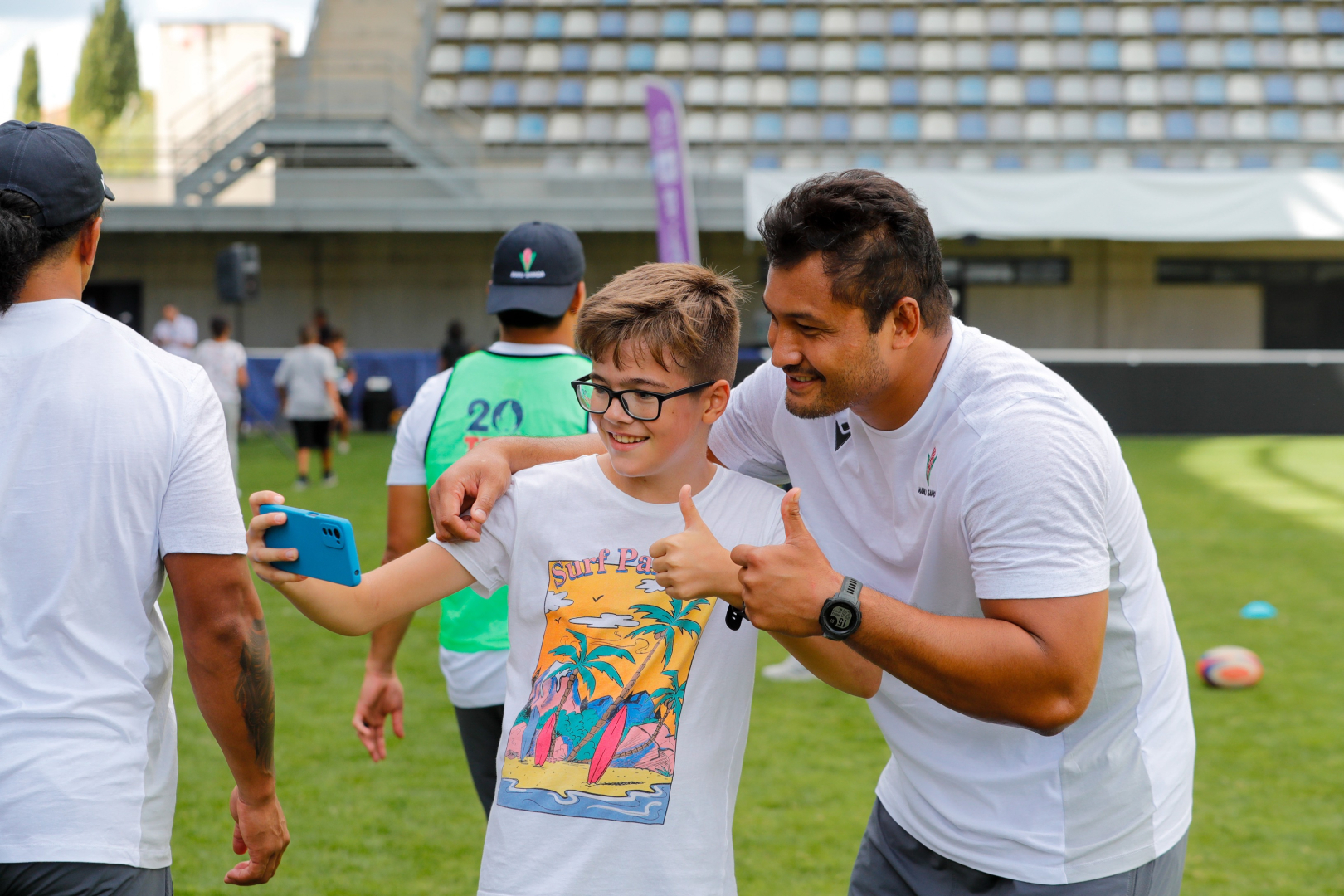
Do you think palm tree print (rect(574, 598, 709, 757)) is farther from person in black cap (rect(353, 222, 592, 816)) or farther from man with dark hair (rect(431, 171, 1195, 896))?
person in black cap (rect(353, 222, 592, 816))

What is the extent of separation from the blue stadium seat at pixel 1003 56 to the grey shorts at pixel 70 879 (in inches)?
982

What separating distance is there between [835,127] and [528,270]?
21.7 m

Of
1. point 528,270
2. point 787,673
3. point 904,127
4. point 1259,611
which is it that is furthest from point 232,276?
point 528,270

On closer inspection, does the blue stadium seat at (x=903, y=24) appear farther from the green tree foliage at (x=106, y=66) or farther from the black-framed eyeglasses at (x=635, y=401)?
the green tree foliage at (x=106, y=66)

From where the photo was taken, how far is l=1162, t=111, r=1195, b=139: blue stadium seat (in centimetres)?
2311

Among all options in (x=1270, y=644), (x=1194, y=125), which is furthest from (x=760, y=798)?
(x=1194, y=125)

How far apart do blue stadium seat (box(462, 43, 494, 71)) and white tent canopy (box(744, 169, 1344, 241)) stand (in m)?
9.17

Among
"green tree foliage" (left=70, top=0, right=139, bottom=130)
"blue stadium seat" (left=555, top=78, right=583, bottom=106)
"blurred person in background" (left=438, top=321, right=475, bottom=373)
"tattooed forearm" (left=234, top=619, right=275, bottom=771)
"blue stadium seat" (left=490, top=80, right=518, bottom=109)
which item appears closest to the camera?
"tattooed forearm" (left=234, top=619, right=275, bottom=771)

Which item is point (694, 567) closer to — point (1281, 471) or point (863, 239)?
point (863, 239)

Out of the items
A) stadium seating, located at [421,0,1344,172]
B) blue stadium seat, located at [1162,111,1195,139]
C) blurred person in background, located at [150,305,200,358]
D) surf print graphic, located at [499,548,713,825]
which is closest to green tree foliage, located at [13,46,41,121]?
stadium seating, located at [421,0,1344,172]

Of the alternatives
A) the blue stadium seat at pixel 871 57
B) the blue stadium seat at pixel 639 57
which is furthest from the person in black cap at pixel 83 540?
the blue stadium seat at pixel 871 57

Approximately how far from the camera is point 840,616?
172cm

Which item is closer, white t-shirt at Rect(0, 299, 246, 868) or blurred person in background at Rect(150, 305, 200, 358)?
white t-shirt at Rect(0, 299, 246, 868)

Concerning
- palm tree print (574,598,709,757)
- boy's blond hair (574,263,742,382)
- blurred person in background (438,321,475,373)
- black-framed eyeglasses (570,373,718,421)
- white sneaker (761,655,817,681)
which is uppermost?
boy's blond hair (574,263,742,382)
